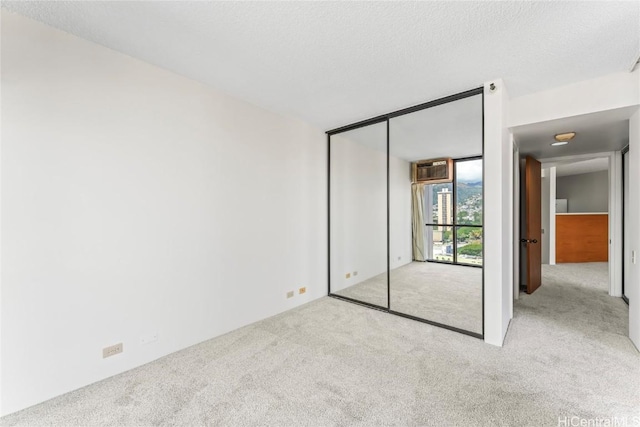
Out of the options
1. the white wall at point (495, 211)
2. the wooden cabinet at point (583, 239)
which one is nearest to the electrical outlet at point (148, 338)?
Answer: the white wall at point (495, 211)

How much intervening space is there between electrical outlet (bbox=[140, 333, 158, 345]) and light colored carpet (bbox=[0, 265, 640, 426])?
186 millimetres

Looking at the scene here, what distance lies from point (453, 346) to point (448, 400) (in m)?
0.81

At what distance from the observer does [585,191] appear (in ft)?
26.6

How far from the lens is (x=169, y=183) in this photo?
95.7 inches

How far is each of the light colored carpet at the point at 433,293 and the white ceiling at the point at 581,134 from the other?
7.05 ft

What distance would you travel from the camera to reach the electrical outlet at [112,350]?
2.07 meters

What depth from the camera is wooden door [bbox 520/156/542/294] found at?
4015 mm

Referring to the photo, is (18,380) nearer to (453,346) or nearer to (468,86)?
(453,346)

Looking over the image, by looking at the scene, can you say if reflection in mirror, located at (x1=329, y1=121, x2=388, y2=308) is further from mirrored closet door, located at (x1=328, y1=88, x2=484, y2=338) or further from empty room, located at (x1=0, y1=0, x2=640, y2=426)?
empty room, located at (x1=0, y1=0, x2=640, y2=426)

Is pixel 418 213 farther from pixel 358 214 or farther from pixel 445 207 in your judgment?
pixel 358 214

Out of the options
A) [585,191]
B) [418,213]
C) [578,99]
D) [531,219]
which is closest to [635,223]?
[578,99]

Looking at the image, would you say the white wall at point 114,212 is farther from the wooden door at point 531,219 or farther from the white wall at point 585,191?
the white wall at point 585,191

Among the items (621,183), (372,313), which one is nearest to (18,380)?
(372,313)

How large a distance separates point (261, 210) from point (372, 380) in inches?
79.5
